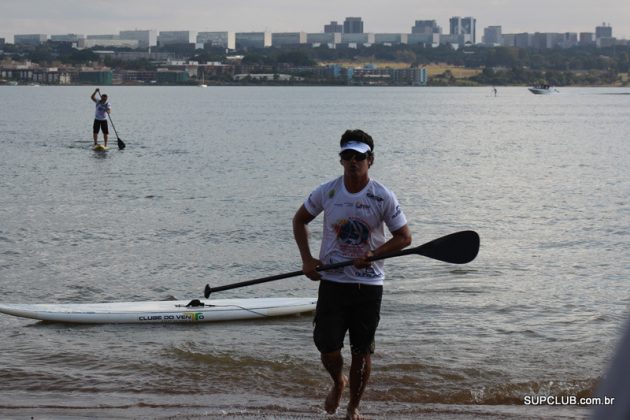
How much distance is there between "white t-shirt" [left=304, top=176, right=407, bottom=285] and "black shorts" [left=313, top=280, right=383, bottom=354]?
6 cm

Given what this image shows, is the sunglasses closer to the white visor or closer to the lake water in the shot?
the white visor

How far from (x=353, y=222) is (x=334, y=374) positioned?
3.70 ft

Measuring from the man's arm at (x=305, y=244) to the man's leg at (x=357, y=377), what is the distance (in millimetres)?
641

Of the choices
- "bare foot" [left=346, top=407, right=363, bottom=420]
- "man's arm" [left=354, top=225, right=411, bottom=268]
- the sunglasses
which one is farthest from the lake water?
the sunglasses

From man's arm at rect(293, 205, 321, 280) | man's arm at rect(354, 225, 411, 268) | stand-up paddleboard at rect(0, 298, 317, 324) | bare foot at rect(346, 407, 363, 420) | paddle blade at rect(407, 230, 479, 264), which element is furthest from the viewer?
stand-up paddleboard at rect(0, 298, 317, 324)

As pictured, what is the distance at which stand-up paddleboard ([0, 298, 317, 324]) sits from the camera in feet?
36.0

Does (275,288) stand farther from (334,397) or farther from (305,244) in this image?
(305,244)

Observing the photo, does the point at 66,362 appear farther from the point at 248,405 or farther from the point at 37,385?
the point at 248,405

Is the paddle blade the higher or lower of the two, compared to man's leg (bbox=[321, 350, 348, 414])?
higher

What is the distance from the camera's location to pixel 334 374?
254 inches

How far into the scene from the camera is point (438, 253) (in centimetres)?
621

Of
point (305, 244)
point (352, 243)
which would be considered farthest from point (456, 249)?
point (305, 244)

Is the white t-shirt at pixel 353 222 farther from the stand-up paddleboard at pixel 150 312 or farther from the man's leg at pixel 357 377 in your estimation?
the stand-up paddleboard at pixel 150 312

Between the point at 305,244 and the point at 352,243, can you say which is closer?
the point at 352,243
